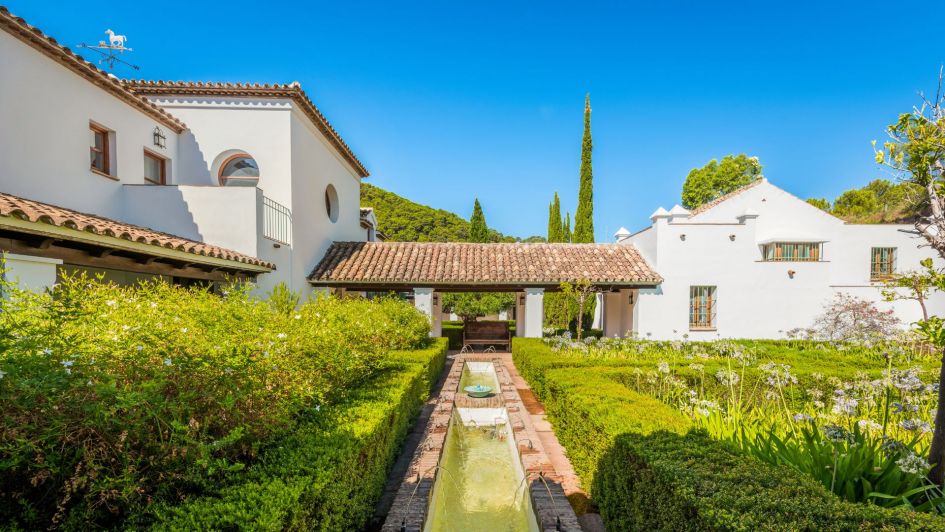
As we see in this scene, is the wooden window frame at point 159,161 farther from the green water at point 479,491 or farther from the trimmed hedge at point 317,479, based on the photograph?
the green water at point 479,491

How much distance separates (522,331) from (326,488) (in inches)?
455

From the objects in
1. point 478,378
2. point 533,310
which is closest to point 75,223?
point 478,378

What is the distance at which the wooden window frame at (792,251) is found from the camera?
12602 mm

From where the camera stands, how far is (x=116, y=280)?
767 cm

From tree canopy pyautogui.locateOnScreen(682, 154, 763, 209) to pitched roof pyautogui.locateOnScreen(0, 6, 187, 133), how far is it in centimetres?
3550

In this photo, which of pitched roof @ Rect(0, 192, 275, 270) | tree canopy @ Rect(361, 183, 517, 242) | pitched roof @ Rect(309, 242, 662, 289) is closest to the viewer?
pitched roof @ Rect(0, 192, 275, 270)

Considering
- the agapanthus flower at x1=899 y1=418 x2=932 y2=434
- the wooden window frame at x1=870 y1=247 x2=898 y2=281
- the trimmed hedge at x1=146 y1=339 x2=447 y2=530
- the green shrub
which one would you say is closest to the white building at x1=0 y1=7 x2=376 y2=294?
the green shrub

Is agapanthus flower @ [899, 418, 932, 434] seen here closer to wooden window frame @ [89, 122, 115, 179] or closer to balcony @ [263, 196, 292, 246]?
balcony @ [263, 196, 292, 246]

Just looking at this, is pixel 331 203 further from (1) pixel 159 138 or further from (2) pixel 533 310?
(2) pixel 533 310

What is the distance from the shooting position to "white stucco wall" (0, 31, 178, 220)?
6.01 meters

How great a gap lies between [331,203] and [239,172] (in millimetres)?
3593

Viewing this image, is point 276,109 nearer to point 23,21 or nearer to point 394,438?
point 23,21

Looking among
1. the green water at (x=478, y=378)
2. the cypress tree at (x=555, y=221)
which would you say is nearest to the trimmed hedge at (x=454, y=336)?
the green water at (x=478, y=378)

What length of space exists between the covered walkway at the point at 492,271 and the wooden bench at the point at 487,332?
3.36 ft
